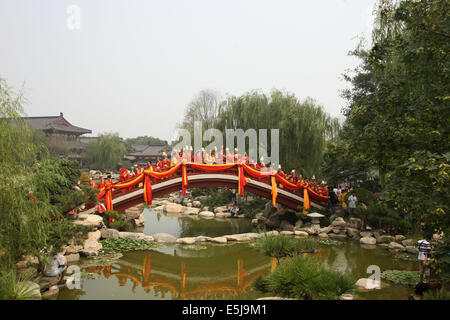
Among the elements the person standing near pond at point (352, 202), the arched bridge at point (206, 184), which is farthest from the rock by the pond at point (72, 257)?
the person standing near pond at point (352, 202)

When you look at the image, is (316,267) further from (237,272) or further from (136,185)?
(136,185)

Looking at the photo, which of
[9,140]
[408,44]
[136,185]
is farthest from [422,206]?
[136,185]

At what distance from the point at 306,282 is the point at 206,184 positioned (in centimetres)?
706

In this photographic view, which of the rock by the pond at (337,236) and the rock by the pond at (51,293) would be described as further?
the rock by the pond at (337,236)

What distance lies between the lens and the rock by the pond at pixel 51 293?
544 centimetres

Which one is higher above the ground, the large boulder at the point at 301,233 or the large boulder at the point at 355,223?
the large boulder at the point at 355,223

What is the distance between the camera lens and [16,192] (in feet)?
15.7

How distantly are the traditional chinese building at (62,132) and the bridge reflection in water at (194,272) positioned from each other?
2668 centimetres

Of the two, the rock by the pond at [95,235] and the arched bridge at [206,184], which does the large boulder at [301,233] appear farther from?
the rock by the pond at [95,235]

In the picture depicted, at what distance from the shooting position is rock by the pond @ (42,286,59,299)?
17.9 feet

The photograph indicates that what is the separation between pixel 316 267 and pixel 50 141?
3064cm

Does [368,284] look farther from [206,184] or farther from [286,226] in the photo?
[206,184]

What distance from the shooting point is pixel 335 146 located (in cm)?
596

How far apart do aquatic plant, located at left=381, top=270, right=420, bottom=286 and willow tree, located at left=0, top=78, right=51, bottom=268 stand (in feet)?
21.9
